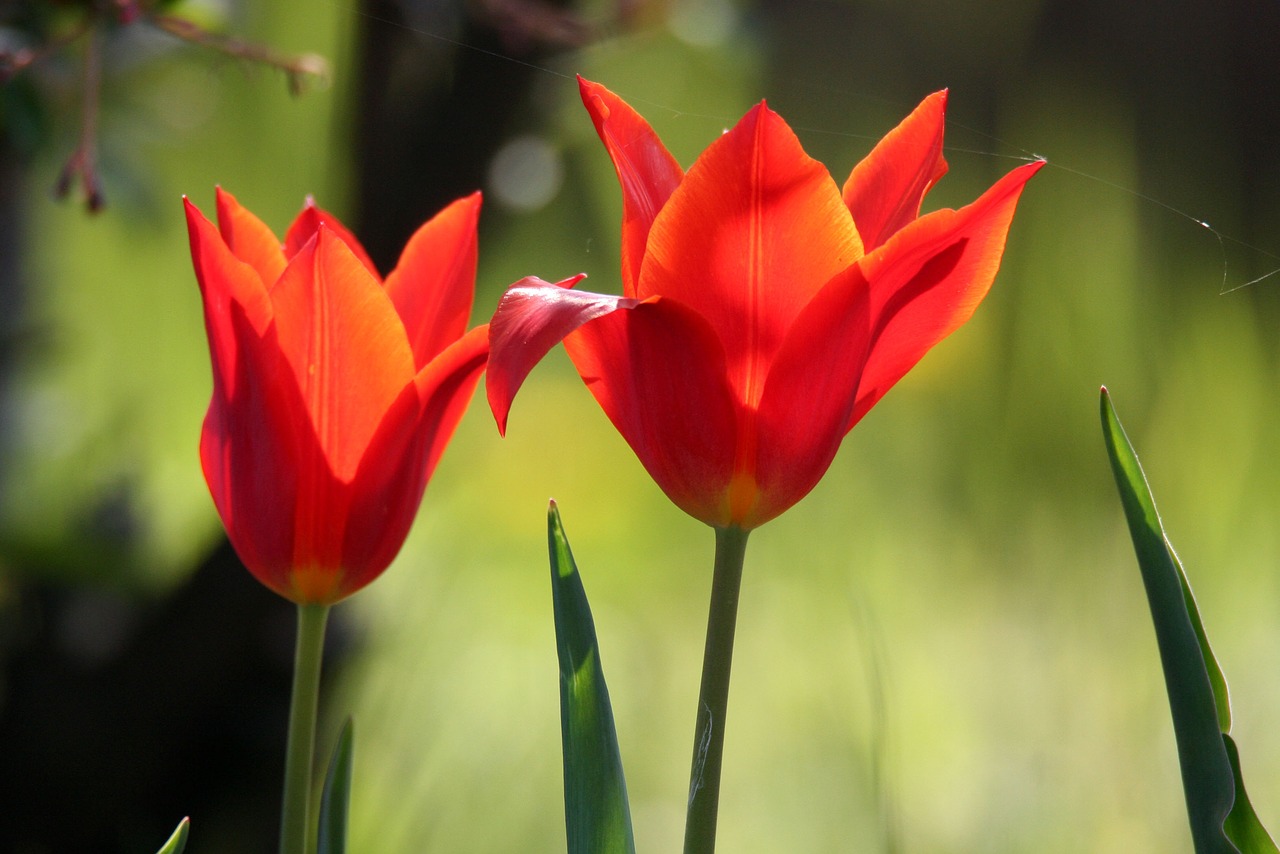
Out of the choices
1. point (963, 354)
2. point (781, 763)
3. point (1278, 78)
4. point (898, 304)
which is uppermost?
point (1278, 78)

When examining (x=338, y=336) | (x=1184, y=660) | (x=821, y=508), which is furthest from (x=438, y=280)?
(x=821, y=508)

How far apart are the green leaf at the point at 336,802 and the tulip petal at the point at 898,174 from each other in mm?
115

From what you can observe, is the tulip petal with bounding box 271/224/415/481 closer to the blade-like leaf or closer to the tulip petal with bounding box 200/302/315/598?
the tulip petal with bounding box 200/302/315/598

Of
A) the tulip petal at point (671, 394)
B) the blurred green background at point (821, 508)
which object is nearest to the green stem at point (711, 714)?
the tulip petal at point (671, 394)

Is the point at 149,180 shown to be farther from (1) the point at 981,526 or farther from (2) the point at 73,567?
(1) the point at 981,526

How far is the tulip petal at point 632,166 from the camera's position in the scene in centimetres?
15

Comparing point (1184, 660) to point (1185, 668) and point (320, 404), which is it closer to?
point (1185, 668)

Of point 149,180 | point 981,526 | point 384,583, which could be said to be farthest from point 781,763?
point 149,180

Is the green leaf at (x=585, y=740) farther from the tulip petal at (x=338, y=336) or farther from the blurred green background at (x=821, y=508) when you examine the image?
A: the blurred green background at (x=821, y=508)

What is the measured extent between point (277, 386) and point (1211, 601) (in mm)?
430

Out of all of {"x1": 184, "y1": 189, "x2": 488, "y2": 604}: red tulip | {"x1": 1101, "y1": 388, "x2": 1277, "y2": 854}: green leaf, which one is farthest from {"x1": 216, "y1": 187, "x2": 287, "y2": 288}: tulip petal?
{"x1": 1101, "y1": 388, "x2": 1277, "y2": 854}: green leaf

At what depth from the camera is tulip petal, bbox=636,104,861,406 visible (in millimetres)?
148

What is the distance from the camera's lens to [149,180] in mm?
540

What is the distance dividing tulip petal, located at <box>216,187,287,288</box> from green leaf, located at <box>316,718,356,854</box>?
0.08 m
